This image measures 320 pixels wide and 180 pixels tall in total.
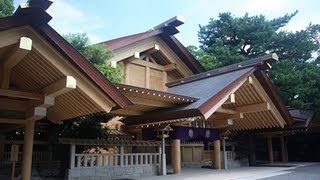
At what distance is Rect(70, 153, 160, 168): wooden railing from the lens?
1001 cm

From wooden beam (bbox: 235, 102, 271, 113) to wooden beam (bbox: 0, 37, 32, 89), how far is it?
9750 millimetres

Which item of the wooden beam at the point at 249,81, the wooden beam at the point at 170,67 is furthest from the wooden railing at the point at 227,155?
the wooden beam at the point at 170,67

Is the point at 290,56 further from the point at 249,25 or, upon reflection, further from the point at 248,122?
the point at 248,122

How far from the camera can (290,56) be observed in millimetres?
21109

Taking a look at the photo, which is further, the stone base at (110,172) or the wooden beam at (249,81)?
the wooden beam at (249,81)

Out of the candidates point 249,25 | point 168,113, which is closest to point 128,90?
point 168,113

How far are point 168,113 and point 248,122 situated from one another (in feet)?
20.1

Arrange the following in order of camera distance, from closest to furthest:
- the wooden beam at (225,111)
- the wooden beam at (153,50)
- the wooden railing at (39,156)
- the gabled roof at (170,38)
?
the wooden railing at (39,156) < the wooden beam at (225,111) < the gabled roof at (170,38) < the wooden beam at (153,50)

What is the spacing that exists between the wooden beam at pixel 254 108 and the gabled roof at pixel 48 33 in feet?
24.7

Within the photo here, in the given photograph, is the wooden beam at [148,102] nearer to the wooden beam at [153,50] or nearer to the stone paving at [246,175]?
the stone paving at [246,175]

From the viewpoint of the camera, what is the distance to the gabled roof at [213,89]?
35.5 ft

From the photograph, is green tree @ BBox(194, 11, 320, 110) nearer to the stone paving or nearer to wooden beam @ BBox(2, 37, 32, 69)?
the stone paving

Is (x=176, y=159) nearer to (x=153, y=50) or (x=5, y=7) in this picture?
(x=153, y=50)

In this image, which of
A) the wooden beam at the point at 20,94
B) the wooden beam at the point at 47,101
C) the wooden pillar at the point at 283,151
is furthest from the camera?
the wooden pillar at the point at 283,151
